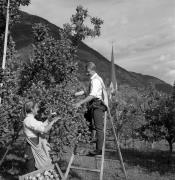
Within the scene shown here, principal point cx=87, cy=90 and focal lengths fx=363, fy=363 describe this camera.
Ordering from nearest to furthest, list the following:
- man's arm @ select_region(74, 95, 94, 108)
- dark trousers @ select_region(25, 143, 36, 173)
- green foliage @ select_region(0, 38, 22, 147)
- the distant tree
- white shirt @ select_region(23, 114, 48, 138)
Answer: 1. white shirt @ select_region(23, 114, 48, 138)
2. dark trousers @ select_region(25, 143, 36, 173)
3. man's arm @ select_region(74, 95, 94, 108)
4. green foliage @ select_region(0, 38, 22, 147)
5. the distant tree

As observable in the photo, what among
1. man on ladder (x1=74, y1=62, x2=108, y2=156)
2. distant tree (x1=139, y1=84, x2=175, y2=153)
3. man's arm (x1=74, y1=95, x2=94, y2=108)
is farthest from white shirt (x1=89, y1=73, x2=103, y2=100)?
distant tree (x1=139, y1=84, x2=175, y2=153)

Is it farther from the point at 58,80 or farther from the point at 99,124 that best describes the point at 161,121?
the point at 99,124

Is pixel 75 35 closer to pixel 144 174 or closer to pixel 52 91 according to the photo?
pixel 52 91

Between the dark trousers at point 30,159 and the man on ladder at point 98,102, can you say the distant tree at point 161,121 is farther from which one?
the dark trousers at point 30,159

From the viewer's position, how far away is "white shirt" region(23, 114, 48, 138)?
339 inches

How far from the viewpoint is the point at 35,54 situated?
44.3ft

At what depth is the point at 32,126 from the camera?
28.5ft

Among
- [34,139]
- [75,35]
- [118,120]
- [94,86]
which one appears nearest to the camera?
[34,139]

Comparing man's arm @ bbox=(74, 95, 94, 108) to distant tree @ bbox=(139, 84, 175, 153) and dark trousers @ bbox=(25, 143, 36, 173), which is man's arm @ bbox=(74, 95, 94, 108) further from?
distant tree @ bbox=(139, 84, 175, 153)

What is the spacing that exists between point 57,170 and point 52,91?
2800 mm

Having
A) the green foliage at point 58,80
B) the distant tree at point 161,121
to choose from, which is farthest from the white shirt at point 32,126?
the distant tree at point 161,121

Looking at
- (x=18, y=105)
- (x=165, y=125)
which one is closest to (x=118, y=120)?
(x=165, y=125)

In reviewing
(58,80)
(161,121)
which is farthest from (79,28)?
(161,121)

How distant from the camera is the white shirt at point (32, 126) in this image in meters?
8.61
